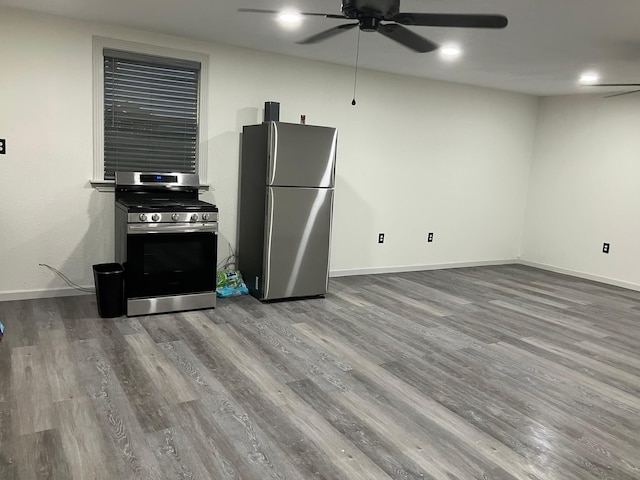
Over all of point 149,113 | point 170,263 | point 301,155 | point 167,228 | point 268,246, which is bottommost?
point 170,263

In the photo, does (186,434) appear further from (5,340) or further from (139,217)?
(139,217)

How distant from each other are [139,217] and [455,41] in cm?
277

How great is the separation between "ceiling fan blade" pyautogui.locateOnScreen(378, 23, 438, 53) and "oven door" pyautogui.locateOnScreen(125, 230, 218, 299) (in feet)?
6.81

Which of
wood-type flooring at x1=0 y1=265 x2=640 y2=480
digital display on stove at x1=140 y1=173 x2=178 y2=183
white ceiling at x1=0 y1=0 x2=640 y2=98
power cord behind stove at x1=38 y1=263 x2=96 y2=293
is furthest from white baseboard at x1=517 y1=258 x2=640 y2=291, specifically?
power cord behind stove at x1=38 y1=263 x2=96 y2=293

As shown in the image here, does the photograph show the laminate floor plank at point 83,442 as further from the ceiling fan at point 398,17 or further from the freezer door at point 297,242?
the ceiling fan at point 398,17

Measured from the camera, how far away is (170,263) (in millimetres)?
3967

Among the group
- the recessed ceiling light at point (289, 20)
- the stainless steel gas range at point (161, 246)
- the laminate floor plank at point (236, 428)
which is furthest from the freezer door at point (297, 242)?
the laminate floor plank at point (236, 428)

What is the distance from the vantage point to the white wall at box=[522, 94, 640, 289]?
595 cm

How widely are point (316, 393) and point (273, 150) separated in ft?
7.24

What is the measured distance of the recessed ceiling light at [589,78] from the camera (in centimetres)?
→ 502

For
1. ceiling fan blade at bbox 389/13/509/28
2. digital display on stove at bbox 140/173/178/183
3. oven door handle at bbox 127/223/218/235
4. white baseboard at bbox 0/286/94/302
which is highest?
ceiling fan blade at bbox 389/13/509/28

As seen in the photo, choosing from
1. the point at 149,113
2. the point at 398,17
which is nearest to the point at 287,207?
the point at 149,113

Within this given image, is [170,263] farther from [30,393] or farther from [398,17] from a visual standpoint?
[398,17]

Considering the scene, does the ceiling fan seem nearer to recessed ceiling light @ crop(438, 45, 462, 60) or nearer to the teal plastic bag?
recessed ceiling light @ crop(438, 45, 462, 60)
